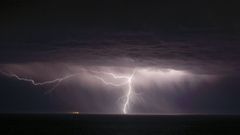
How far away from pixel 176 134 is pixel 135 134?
719 centimetres

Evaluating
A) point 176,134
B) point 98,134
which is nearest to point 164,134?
point 176,134

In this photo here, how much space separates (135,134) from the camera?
6022cm

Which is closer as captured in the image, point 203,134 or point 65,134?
point 65,134

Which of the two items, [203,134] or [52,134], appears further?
[203,134]

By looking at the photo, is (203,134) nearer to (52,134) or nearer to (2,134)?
(52,134)

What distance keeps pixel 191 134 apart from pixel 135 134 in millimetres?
9016

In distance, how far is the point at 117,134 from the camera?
60.8m

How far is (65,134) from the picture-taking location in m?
58.6

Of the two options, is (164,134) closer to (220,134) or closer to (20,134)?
(220,134)

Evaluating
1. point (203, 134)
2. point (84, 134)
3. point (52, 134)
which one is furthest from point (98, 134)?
point (203, 134)

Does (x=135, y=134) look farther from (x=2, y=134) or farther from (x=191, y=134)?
(x=2, y=134)

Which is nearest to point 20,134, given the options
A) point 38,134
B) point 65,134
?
point 38,134

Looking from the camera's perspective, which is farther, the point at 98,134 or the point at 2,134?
the point at 98,134

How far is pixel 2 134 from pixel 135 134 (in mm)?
19253
